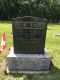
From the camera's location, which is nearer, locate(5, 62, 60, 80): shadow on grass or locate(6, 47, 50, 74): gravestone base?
locate(5, 62, 60, 80): shadow on grass

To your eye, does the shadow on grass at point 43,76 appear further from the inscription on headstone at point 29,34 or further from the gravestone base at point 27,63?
the inscription on headstone at point 29,34

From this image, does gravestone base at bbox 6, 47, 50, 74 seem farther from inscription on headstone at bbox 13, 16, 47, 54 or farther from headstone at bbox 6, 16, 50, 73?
inscription on headstone at bbox 13, 16, 47, 54

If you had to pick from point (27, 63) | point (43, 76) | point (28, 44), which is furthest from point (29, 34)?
point (43, 76)

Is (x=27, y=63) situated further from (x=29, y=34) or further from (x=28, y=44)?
(x=29, y=34)

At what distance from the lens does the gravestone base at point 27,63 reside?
708 cm

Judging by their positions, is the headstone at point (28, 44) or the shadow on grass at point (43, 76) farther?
the headstone at point (28, 44)

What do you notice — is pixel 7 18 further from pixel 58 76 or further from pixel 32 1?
pixel 58 76

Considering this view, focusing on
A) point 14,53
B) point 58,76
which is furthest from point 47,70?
point 14,53

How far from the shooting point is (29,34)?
725 cm

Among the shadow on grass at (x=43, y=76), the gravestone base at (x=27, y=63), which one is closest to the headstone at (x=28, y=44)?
the gravestone base at (x=27, y=63)

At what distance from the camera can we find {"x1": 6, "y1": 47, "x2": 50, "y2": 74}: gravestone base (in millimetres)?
7082

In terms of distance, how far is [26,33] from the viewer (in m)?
7.24

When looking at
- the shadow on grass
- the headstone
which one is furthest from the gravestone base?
the shadow on grass

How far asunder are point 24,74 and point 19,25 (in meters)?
1.35
